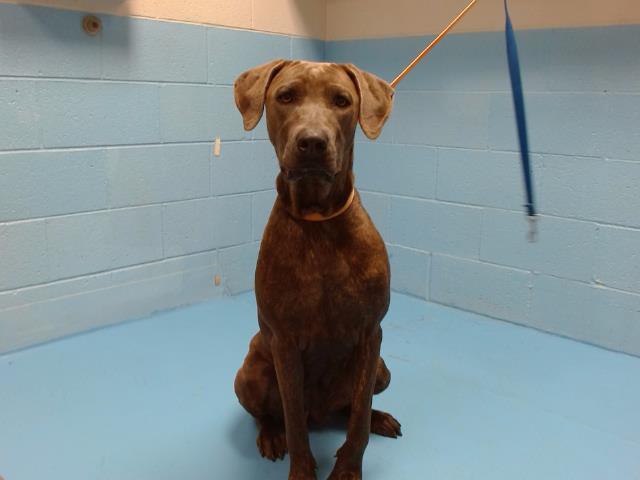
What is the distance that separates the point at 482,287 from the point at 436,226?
385mm

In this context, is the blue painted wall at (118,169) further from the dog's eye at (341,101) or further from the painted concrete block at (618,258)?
the painted concrete block at (618,258)

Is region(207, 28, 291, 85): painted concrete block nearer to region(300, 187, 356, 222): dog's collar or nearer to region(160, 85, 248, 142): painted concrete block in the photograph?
region(160, 85, 248, 142): painted concrete block

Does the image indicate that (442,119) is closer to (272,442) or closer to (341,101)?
(341,101)

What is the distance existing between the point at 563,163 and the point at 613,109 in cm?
29

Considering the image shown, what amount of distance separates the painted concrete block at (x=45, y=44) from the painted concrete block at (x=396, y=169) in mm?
1455

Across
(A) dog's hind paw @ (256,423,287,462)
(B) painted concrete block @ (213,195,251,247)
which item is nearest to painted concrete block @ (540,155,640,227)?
(B) painted concrete block @ (213,195,251,247)

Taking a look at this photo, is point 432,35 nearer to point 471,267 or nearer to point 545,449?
point 471,267

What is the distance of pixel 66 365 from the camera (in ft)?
7.53

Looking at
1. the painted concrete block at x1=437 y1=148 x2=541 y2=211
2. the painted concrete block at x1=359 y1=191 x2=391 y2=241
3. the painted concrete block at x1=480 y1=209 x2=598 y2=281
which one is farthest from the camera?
the painted concrete block at x1=359 y1=191 x2=391 y2=241

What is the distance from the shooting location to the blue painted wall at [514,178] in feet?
7.91

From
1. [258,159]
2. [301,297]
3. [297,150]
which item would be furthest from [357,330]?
[258,159]

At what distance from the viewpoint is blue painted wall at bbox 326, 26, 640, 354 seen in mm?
2410

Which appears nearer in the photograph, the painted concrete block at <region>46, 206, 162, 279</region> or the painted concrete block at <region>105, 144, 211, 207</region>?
the painted concrete block at <region>46, 206, 162, 279</region>

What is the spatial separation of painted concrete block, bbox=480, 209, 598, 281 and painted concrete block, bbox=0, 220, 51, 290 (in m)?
1.98
